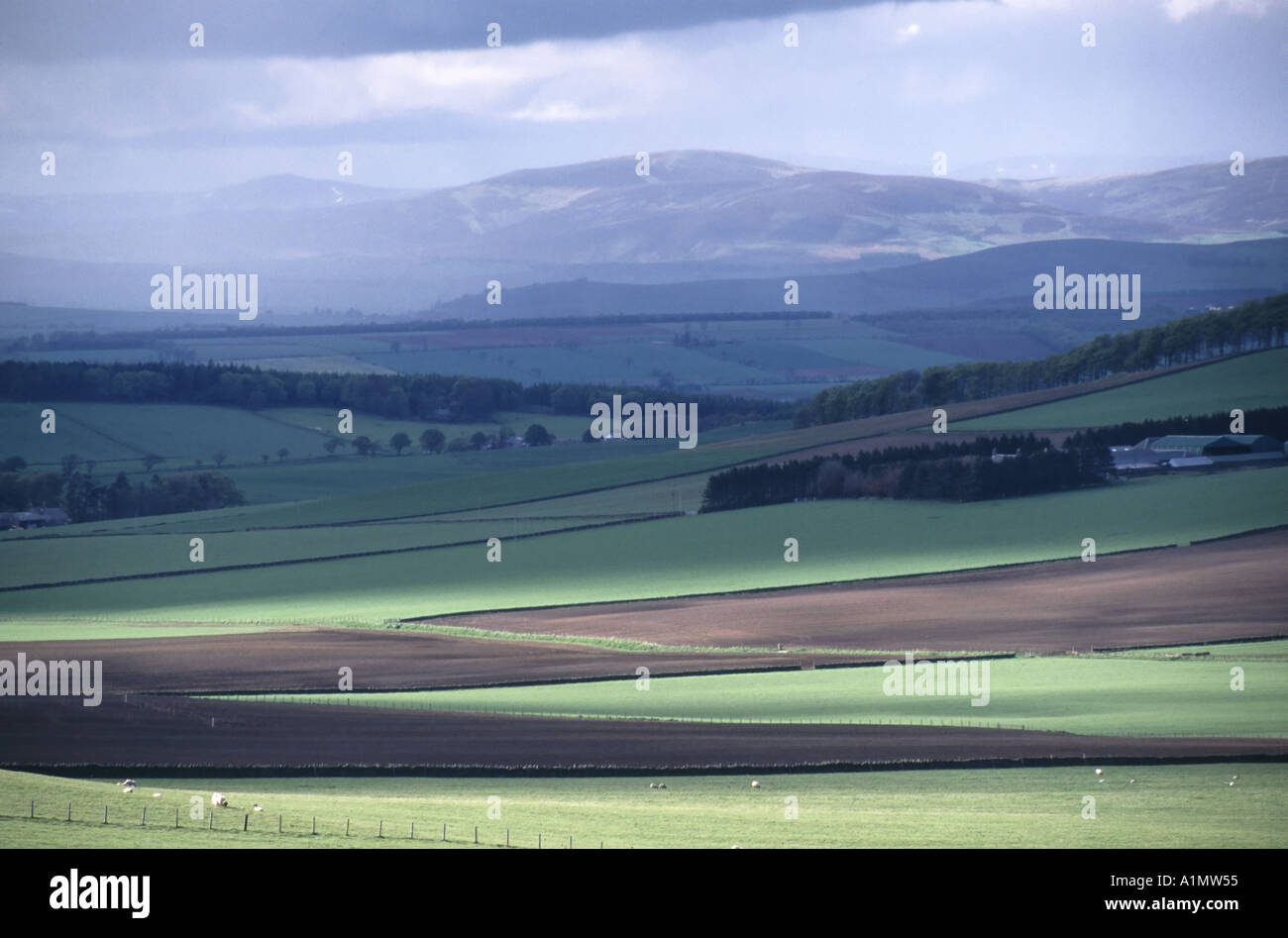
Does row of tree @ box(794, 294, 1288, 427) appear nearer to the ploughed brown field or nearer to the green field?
the green field

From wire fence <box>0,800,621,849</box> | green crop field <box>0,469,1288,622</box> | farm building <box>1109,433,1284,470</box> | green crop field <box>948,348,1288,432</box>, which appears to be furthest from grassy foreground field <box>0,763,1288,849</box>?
green crop field <box>948,348,1288,432</box>

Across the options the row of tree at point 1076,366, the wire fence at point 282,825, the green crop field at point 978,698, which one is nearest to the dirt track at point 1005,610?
the green crop field at point 978,698

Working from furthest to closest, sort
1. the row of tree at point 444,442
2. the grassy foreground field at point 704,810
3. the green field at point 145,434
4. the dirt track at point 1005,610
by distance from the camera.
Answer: the row of tree at point 444,442, the green field at point 145,434, the dirt track at point 1005,610, the grassy foreground field at point 704,810

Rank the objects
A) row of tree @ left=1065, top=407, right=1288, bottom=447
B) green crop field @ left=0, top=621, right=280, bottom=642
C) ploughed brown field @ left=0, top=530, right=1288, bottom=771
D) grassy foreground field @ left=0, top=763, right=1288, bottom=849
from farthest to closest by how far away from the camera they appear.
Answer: row of tree @ left=1065, top=407, right=1288, bottom=447, green crop field @ left=0, top=621, right=280, bottom=642, ploughed brown field @ left=0, top=530, right=1288, bottom=771, grassy foreground field @ left=0, top=763, right=1288, bottom=849

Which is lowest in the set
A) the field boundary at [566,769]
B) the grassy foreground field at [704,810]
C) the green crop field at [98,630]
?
the grassy foreground field at [704,810]

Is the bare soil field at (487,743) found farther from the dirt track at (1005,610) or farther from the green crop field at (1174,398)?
the green crop field at (1174,398)

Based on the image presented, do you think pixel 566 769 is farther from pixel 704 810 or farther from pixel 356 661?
pixel 356 661

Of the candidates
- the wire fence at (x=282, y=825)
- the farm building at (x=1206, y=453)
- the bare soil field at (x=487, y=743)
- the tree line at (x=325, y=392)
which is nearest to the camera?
the wire fence at (x=282, y=825)

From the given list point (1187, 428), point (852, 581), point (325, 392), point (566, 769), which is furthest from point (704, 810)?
point (325, 392)
